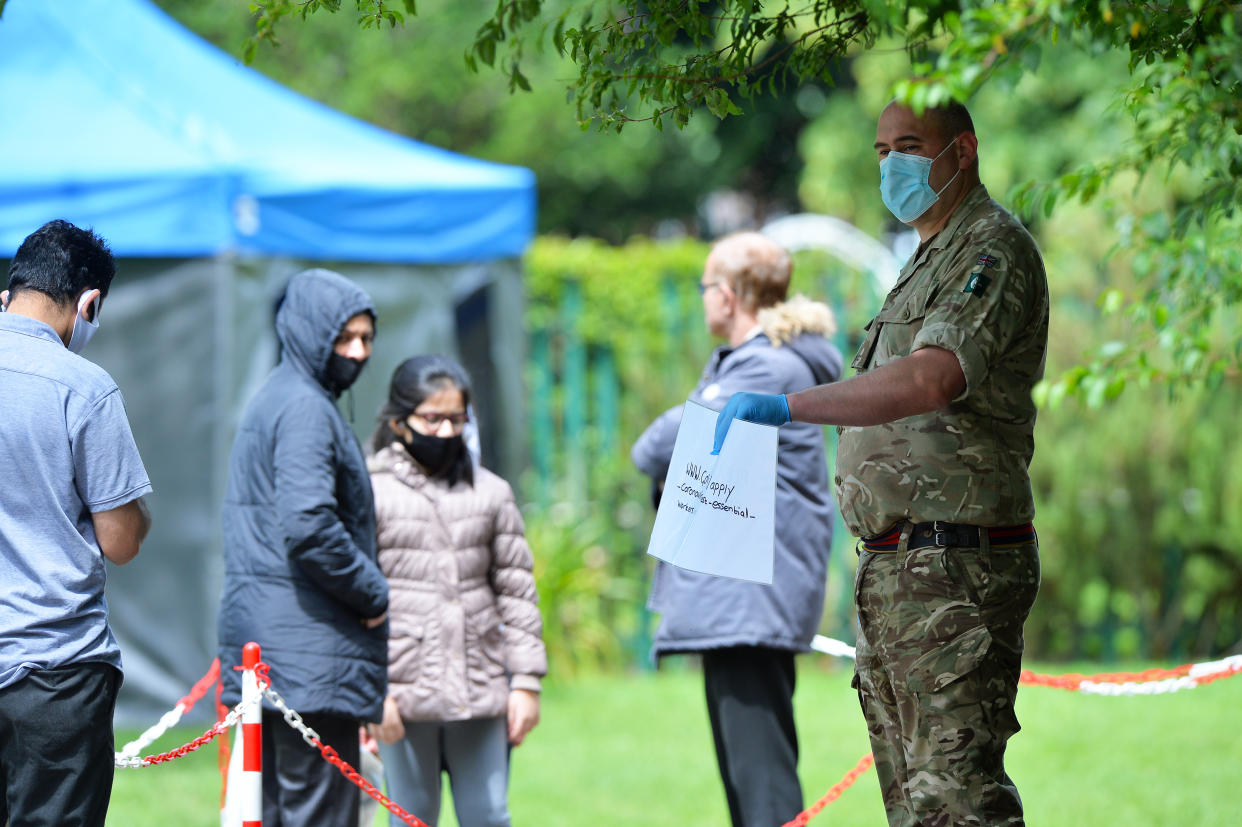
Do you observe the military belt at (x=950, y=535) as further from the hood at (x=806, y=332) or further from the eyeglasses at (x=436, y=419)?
the eyeglasses at (x=436, y=419)

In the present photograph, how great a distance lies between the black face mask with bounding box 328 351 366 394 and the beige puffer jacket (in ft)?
1.04

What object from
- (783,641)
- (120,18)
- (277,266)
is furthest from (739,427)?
(120,18)

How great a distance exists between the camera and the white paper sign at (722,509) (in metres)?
3.04

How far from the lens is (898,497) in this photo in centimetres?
299

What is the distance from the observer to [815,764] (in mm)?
6867

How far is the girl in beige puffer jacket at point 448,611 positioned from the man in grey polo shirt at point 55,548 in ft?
3.65

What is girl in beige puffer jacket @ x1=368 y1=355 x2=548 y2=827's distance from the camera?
4180 mm

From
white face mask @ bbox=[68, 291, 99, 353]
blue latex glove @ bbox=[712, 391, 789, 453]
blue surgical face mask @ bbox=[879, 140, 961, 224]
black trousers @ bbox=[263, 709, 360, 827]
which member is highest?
blue surgical face mask @ bbox=[879, 140, 961, 224]

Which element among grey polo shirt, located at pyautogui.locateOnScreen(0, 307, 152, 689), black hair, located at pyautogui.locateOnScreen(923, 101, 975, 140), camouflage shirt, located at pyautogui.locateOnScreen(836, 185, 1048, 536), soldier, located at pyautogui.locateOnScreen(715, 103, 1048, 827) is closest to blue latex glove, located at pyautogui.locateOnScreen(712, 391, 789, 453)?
soldier, located at pyautogui.locateOnScreen(715, 103, 1048, 827)

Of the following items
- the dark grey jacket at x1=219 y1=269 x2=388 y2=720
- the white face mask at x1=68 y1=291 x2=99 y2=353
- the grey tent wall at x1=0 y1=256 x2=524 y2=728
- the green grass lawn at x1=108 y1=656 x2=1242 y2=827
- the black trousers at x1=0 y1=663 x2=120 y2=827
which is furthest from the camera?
the grey tent wall at x1=0 y1=256 x2=524 y2=728

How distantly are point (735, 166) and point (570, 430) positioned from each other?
1196 centimetres

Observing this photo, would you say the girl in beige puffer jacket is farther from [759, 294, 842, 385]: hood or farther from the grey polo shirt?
the grey polo shirt

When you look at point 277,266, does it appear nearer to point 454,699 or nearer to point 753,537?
point 454,699

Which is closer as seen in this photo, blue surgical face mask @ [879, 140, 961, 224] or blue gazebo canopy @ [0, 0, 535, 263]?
blue surgical face mask @ [879, 140, 961, 224]
